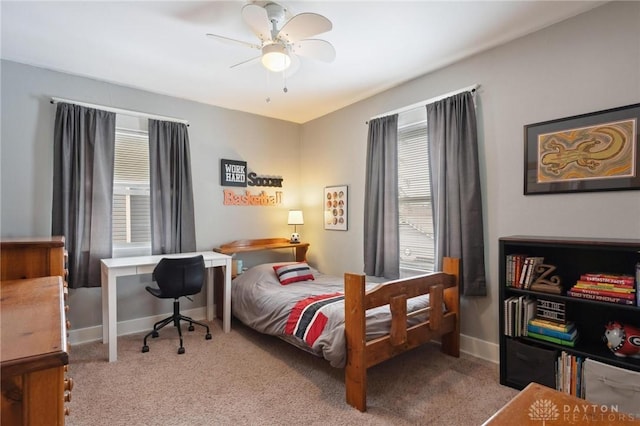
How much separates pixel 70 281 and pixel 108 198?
844 mm

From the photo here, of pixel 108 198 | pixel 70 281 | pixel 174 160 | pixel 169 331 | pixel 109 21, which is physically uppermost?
pixel 109 21

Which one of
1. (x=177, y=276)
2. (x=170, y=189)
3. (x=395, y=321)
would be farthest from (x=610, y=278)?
(x=170, y=189)

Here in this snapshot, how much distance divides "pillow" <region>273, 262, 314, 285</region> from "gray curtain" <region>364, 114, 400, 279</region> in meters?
0.68

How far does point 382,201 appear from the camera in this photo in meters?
3.48

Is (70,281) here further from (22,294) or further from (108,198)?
(22,294)

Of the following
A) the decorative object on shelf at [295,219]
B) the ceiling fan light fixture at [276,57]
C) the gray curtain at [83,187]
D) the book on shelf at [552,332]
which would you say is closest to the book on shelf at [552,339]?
the book on shelf at [552,332]

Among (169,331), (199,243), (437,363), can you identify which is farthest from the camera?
(199,243)

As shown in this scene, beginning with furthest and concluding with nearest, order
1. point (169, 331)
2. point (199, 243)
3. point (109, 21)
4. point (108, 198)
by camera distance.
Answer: point (199, 243), point (169, 331), point (108, 198), point (109, 21)

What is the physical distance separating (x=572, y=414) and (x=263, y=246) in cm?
356

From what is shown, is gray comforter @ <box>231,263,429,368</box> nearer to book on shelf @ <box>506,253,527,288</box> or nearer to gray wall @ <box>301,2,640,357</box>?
book on shelf @ <box>506,253,527,288</box>

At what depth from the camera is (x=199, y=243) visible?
12.7 feet

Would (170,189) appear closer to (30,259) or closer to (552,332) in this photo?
(30,259)

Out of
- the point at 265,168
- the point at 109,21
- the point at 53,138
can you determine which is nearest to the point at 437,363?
the point at 265,168

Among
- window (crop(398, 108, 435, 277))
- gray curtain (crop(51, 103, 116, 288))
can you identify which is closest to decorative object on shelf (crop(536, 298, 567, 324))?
window (crop(398, 108, 435, 277))
